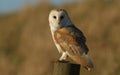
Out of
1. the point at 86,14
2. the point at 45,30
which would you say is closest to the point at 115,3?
the point at 86,14

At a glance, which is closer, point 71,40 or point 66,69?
point 66,69

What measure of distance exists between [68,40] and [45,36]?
9.05m

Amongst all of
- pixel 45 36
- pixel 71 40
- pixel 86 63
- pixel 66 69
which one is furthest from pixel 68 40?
pixel 45 36

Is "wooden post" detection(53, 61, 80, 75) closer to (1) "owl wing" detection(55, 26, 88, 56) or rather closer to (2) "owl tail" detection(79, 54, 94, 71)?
(2) "owl tail" detection(79, 54, 94, 71)

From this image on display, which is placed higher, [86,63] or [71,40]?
[71,40]

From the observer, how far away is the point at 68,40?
28.5 ft

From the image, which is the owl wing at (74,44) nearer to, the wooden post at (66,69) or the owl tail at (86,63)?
the owl tail at (86,63)

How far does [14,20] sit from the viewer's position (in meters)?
21.7

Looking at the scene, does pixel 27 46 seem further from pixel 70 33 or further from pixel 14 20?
pixel 70 33

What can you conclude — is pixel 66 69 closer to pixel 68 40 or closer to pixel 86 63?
pixel 86 63

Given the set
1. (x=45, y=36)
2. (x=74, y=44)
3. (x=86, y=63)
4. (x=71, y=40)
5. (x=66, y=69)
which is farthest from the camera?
(x=45, y=36)

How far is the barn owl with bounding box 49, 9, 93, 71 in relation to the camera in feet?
27.0

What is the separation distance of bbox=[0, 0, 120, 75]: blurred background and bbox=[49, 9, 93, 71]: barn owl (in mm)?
2524

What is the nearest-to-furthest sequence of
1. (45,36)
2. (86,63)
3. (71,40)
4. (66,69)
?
(66,69)
(86,63)
(71,40)
(45,36)
